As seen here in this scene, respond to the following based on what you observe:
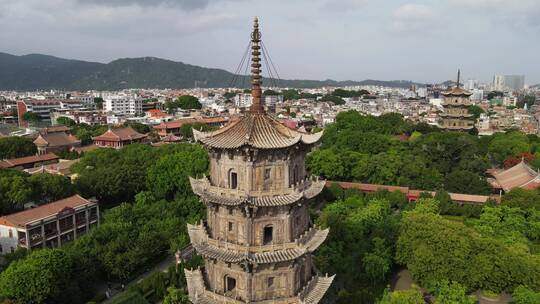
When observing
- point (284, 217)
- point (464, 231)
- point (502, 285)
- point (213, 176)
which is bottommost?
point (502, 285)

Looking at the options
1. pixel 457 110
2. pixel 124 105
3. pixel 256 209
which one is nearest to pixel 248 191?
pixel 256 209

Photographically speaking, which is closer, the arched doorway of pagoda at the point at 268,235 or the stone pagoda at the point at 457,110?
the arched doorway of pagoda at the point at 268,235

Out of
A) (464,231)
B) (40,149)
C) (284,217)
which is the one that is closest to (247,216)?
(284,217)

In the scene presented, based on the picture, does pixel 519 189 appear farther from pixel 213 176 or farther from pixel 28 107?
pixel 28 107

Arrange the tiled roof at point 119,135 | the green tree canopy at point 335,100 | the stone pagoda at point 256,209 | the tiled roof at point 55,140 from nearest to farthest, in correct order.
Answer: the stone pagoda at point 256,209, the tiled roof at point 55,140, the tiled roof at point 119,135, the green tree canopy at point 335,100

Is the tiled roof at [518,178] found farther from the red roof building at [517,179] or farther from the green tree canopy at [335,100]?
the green tree canopy at [335,100]

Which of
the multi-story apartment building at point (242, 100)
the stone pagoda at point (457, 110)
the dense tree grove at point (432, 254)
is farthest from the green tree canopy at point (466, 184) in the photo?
the multi-story apartment building at point (242, 100)
